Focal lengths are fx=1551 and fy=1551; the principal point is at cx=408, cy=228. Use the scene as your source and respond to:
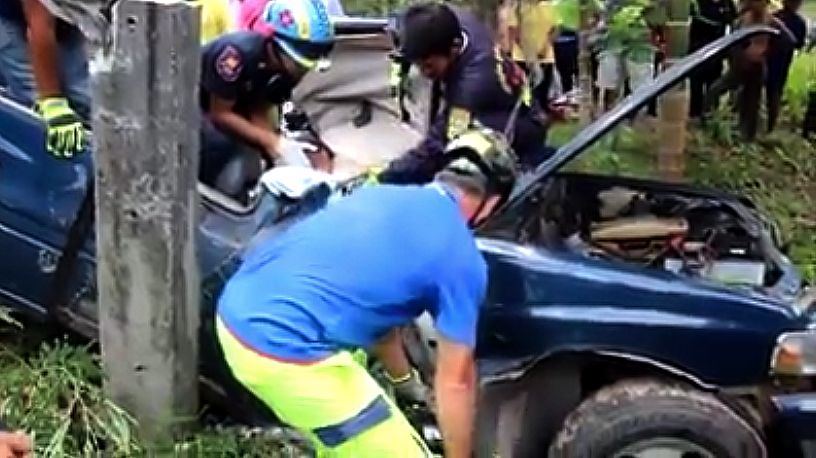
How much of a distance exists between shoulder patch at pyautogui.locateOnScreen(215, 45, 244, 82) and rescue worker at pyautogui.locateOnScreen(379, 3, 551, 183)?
2.07ft

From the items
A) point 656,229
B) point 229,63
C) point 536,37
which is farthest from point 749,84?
point 229,63

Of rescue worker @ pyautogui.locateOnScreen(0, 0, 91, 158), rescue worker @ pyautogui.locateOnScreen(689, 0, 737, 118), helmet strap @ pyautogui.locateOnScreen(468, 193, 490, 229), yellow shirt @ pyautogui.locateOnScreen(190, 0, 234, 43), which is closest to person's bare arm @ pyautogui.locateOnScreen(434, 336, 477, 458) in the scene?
helmet strap @ pyautogui.locateOnScreen(468, 193, 490, 229)

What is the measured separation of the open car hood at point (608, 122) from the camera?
4789 mm

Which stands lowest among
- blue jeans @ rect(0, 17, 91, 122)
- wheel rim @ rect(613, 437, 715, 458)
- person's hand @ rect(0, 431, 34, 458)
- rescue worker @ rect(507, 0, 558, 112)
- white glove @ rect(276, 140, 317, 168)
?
rescue worker @ rect(507, 0, 558, 112)

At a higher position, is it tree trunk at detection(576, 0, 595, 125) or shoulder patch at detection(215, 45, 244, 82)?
shoulder patch at detection(215, 45, 244, 82)

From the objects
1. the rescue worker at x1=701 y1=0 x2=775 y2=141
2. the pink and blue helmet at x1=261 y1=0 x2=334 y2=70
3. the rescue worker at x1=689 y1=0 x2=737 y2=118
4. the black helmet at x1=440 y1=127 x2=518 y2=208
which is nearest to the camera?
the black helmet at x1=440 y1=127 x2=518 y2=208

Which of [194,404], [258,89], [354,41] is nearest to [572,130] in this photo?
[354,41]

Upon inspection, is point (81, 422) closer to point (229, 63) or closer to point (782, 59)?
point (229, 63)

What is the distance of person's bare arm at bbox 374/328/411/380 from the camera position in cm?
441

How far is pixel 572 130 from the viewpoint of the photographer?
889 centimetres

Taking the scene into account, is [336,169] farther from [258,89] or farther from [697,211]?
[697,211]

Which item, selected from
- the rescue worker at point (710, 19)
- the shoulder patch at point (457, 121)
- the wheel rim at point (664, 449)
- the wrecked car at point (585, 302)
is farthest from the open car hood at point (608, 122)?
the rescue worker at point (710, 19)

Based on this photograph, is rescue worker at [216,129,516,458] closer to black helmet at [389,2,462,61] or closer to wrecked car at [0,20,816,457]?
wrecked car at [0,20,816,457]

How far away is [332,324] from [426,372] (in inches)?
42.6
